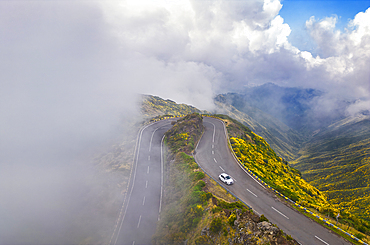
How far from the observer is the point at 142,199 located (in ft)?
127

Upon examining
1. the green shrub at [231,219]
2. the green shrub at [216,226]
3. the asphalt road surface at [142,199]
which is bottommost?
the asphalt road surface at [142,199]

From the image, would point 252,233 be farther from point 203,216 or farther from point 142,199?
point 142,199

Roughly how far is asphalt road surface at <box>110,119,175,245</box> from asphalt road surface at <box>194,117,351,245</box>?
46.5ft

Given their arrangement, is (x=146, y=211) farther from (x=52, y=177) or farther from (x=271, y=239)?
(x=52, y=177)

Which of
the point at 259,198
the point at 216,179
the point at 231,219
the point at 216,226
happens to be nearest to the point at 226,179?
the point at 216,179

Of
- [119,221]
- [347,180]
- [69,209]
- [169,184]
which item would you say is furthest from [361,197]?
[69,209]

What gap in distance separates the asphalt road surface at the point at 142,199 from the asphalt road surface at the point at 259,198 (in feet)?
46.5

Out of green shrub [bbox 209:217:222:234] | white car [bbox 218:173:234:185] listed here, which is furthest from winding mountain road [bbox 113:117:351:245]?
green shrub [bbox 209:217:222:234]

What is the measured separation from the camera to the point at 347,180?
19000cm

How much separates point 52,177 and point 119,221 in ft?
115

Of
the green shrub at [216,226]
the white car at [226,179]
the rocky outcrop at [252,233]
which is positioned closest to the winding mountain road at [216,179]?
the white car at [226,179]

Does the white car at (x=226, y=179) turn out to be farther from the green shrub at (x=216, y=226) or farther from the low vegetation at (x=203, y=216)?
the green shrub at (x=216, y=226)

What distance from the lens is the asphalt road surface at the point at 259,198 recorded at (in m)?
19.7

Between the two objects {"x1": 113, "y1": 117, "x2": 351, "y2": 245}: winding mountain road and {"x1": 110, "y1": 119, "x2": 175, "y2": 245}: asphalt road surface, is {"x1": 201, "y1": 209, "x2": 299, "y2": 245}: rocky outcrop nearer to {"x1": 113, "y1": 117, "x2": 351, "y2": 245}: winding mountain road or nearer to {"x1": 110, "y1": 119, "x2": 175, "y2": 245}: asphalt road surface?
{"x1": 113, "y1": 117, "x2": 351, "y2": 245}: winding mountain road
